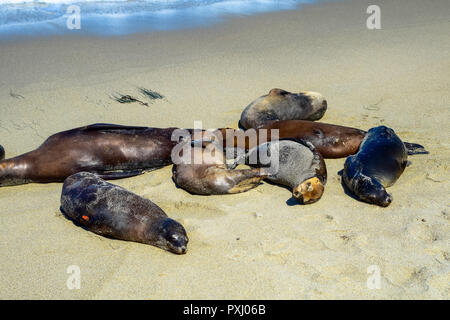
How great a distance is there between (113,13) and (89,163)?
709cm

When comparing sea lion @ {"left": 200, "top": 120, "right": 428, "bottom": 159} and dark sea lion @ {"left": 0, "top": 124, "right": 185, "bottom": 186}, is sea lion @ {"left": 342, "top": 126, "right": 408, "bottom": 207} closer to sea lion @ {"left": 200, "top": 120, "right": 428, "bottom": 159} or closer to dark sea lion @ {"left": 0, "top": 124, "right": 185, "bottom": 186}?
sea lion @ {"left": 200, "top": 120, "right": 428, "bottom": 159}

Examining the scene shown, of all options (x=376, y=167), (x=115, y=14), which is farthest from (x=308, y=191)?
(x=115, y=14)

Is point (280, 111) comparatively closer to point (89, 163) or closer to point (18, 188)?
point (89, 163)

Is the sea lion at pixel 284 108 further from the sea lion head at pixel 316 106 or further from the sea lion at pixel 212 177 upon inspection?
the sea lion at pixel 212 177

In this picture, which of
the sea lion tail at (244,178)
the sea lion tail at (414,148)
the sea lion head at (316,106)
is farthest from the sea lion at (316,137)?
the sea lion head at (316,106)

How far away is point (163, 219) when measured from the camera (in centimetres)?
371

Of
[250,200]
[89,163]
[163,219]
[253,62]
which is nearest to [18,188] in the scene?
[89,163]

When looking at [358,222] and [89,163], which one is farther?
[89,163]

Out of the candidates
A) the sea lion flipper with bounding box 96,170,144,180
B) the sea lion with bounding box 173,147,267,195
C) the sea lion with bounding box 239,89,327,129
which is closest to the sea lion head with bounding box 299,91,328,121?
the sea lion with bounding box 239,89,327,129

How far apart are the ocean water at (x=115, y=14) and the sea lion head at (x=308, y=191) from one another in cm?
642

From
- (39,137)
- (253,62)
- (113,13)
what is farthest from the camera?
(113,13)

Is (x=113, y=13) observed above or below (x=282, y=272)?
above
